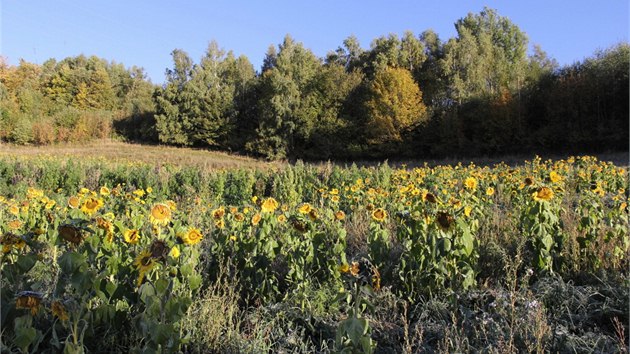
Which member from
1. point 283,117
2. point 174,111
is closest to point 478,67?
point 283,117

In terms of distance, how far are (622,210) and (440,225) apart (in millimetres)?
2092

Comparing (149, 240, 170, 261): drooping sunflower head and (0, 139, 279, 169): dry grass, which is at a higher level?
(0, 139, 279, 169): dry grass

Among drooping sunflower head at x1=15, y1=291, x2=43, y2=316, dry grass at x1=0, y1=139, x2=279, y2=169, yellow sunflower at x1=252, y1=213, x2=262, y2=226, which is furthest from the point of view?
dry grass at x1=0, y1=139, x2=279, y2=169

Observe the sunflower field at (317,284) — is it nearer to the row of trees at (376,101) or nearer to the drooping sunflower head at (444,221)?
the drooping sunflower head at (444,221)

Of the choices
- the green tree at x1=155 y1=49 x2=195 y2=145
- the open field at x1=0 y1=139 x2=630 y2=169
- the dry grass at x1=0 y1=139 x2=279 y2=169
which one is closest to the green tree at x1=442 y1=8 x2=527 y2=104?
the open field at x1=0 y1=139 x2=630 y2=169

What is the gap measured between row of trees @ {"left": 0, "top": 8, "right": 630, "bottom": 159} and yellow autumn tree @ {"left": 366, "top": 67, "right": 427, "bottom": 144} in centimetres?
8

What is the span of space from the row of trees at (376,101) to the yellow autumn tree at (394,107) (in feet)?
0.27

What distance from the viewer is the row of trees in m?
26.0

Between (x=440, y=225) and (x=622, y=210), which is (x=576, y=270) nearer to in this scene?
(x=622, y=210)

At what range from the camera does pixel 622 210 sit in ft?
12.3

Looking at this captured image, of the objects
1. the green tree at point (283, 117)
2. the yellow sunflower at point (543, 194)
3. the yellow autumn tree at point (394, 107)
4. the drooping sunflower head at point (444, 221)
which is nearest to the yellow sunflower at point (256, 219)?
the drooping sunflower head at point (444, 221)

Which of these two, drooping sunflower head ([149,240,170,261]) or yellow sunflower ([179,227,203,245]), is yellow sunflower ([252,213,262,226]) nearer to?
yellow sunflower ([179,227,203,245])

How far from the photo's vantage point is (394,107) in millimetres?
31062

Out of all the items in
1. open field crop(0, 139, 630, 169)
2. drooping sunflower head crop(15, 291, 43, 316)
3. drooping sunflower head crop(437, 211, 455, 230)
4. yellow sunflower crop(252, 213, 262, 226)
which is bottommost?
drooping sunflower head crop(15, 291, 43, 316)
